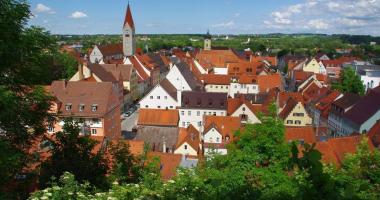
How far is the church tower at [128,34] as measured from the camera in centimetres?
9112

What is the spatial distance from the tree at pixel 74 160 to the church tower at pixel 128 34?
8117 centimetres

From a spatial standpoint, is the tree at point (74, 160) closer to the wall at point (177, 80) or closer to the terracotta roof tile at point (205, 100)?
the terracotta roof tile at point (205, 100)

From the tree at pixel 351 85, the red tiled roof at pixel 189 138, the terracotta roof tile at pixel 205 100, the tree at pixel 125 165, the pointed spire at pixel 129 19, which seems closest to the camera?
the tree at pixel 125 165

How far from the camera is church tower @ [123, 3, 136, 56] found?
9112 cm

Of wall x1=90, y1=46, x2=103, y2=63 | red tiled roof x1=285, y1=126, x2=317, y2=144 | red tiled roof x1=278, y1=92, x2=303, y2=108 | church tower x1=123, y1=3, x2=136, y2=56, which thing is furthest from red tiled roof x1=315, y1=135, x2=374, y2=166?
wall x1=90, y1=46, x2=103, y2=63

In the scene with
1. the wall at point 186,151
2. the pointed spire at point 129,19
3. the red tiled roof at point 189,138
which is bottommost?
the wall at point 186,151

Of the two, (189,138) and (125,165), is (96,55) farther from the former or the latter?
(125,165)

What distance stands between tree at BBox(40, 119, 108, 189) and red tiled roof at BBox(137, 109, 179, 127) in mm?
26757

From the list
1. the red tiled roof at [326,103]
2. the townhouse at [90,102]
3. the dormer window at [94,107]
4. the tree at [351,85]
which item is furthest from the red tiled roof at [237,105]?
the tree at [351,85]

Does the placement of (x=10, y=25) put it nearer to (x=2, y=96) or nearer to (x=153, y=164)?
(x=2, y=96)

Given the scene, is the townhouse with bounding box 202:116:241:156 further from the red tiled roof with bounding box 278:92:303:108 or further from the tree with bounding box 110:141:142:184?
the tree with bounding box 110:141:142:184

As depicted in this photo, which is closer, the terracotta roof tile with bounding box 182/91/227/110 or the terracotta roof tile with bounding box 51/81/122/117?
the terracotta roof tile with bounding box 51/81/122/117

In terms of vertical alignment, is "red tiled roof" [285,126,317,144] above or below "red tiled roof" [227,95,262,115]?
below

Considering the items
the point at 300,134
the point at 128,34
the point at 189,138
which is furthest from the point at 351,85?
the point at 128,34
